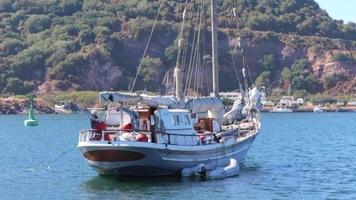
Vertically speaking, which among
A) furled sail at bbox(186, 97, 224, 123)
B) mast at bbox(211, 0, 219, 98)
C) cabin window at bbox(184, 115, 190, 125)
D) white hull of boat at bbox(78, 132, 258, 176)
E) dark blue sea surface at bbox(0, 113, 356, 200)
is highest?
mast at bbox(211, 0, 219, 98)

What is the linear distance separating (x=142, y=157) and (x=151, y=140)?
3.74ft

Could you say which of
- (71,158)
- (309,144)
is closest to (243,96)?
(71,158)

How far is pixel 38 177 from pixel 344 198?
1997 centimetres

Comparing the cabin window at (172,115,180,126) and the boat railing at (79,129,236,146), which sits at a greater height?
the cabin window at (172,115,180,126)

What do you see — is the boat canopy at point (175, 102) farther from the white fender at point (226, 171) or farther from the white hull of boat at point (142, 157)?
the white fender at point (226, 171)

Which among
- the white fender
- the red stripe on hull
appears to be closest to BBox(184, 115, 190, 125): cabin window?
the white fender

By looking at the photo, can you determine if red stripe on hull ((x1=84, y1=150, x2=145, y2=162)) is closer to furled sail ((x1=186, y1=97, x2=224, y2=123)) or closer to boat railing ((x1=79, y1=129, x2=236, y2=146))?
boat railing ((x1=79, y1=129, x2=236, y2=146))

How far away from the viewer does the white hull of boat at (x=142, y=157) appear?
47.4 m

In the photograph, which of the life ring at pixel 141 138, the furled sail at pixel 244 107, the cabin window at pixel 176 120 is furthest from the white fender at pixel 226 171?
the furled sail at pixel 244 107

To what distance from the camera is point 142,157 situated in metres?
47.8

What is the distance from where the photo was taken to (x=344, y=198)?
44.5m

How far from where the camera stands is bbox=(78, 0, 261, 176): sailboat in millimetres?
47719

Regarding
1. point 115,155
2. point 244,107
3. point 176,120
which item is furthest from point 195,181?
point 244,107

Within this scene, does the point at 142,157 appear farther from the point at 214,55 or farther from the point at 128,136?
the point at 214,55
